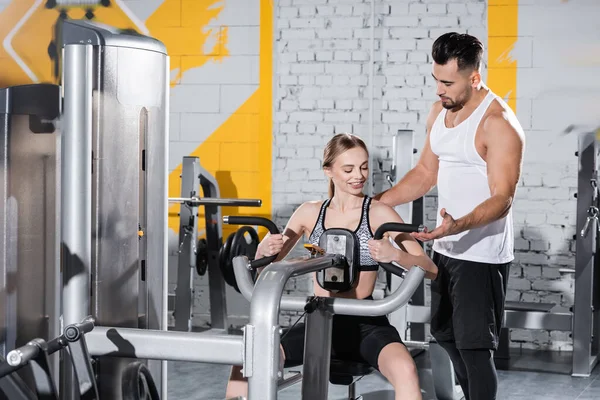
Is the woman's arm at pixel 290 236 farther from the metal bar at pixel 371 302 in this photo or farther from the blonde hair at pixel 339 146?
the metal bar at pixel 371 302

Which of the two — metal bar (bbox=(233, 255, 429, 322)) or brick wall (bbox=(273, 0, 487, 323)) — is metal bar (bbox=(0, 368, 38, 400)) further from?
brick wall (bbox=(273, 0, 487, 323))

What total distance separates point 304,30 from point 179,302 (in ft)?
5.87

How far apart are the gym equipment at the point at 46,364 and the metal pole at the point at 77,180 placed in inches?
11.5

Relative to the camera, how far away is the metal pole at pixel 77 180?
2055mm

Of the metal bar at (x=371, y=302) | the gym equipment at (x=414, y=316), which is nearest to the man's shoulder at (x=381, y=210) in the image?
the metal bar at (x=371, y=302)

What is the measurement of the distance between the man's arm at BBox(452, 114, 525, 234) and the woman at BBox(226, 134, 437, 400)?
0.68 ft

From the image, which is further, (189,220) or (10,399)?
(189,220)

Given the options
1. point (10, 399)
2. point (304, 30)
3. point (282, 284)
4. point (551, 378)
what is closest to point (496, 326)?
point (282, 284)

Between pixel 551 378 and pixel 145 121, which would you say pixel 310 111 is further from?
pixel 145 121

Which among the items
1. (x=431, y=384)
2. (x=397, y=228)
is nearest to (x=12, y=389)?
(x=397, y=228)

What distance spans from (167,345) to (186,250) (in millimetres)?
3357

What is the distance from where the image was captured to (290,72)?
5395 mm

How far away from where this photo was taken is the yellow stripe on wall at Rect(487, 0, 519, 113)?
4.96 meters

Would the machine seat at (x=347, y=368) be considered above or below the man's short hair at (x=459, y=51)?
below
